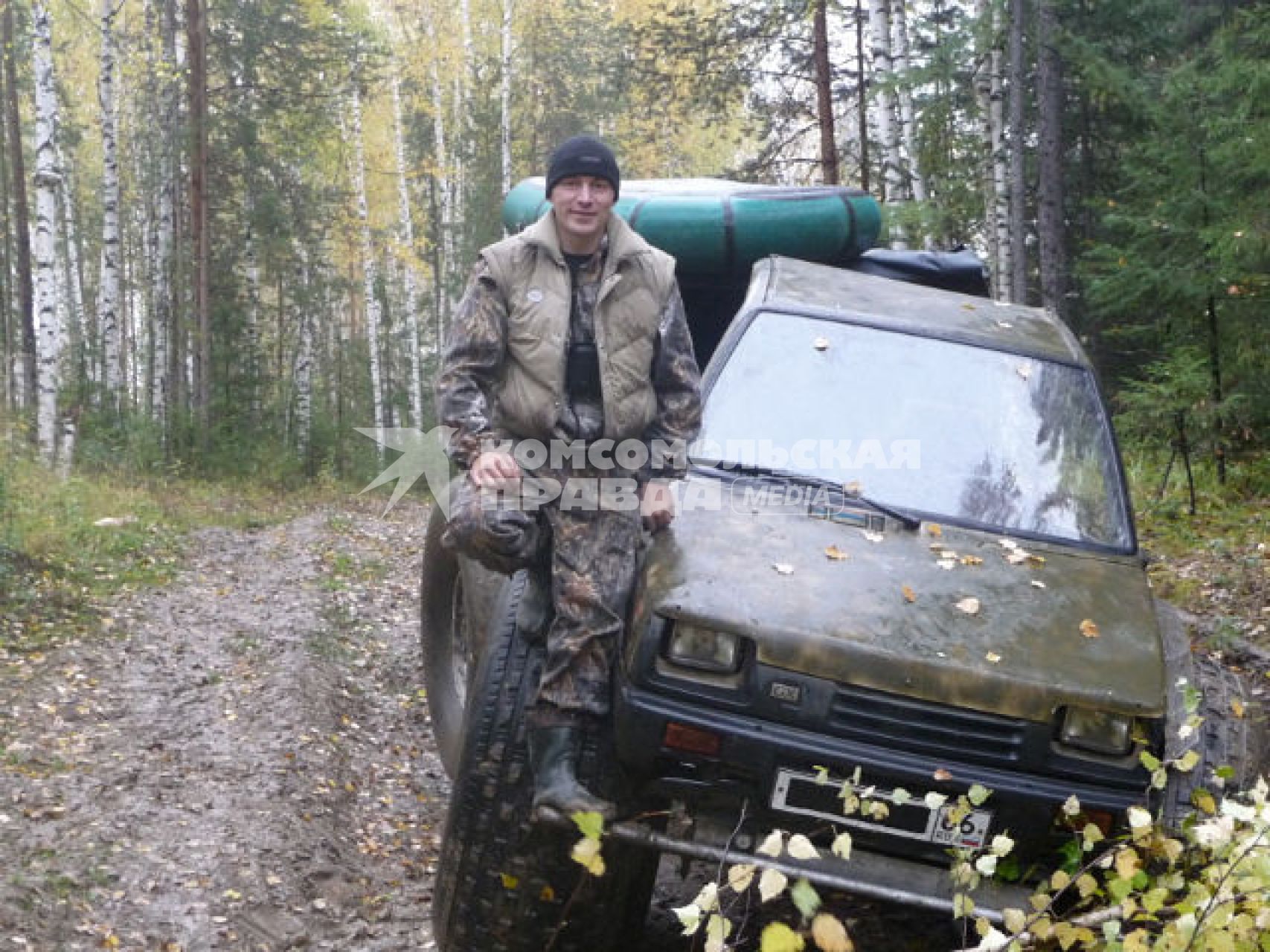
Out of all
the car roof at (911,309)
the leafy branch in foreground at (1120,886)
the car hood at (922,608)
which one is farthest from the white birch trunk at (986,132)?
the leafy branch in foreground at (1120,886)

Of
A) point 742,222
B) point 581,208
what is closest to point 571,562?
point 581,208

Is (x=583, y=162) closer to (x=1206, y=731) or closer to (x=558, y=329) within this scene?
(x=558, y=329)

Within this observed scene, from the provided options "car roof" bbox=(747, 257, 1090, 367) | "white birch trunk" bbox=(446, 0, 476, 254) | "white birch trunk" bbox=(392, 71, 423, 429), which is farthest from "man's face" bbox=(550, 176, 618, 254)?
"white birch trunk" bbox=(446, 0, 476, 254)

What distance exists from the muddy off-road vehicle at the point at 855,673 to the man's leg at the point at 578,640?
0.08 metres

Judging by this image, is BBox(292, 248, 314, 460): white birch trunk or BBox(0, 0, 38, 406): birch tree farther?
BBox(292, 248, 314, 460): white birch trunk

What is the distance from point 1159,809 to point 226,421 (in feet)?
56.6

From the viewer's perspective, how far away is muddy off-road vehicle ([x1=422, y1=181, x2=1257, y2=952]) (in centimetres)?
329

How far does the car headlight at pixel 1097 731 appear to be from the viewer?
333cm

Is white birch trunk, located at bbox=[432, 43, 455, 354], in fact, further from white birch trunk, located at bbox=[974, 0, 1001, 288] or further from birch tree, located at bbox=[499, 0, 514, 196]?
white birch trunk, located at bbox=[974, 0, 1001, 288]

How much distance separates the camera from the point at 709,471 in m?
4.36

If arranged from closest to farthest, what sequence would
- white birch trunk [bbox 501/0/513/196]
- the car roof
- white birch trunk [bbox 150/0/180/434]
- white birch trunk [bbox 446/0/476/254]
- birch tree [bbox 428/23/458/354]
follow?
the car roof, white birch trunk [bbox 150/0/180/434], white birch trunk [bbox 501/0/513/196], birch tree [bbox 428/23/458/354], white birch trunk [bbox 446/0/476/254]

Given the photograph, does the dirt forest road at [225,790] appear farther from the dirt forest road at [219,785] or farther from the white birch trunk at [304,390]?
the white birch trunk at [304,390]

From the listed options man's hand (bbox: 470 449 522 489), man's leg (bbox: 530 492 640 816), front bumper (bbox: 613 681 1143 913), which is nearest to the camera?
front bumper (bbox: 613 681 1143 913)

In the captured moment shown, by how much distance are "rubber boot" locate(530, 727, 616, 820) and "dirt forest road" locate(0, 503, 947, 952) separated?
95cm
